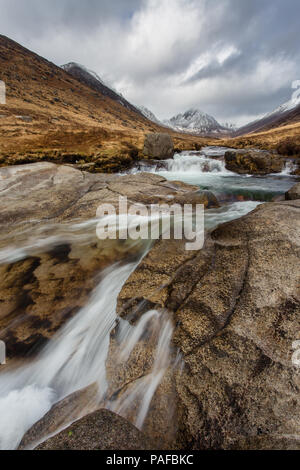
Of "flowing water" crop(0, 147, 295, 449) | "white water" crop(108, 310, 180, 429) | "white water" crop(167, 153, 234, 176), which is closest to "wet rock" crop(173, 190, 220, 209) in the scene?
"flowing water" crop(0, 147, 295, 449)

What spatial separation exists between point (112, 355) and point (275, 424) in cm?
172

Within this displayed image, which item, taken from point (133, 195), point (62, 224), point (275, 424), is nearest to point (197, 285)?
point (275, 424)

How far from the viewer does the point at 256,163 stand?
17047 mm

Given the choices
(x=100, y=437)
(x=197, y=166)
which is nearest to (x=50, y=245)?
(x=100, y=437)

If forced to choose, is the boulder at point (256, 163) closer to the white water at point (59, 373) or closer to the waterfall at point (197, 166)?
the waterfall at point (197, 166)

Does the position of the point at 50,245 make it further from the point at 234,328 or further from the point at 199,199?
the point at 199,199

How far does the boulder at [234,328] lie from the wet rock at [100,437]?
0.27m

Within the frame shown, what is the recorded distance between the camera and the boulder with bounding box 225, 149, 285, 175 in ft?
55.4

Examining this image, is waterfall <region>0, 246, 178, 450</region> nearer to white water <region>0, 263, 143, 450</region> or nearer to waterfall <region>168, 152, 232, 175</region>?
white water <region>0, 263, 143, 450</region>

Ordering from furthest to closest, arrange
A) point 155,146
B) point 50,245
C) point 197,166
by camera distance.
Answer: point 197,166 → point 155,146 → point 50,245

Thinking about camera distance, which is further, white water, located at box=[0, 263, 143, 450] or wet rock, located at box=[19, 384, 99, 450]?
white water, located at box=[0, 263, 143, 450]

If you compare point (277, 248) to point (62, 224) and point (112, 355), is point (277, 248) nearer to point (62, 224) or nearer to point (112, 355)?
point (112, 355)

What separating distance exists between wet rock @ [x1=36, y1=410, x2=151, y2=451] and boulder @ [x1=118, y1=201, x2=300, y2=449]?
269 mm

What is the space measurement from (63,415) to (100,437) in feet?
2.33
